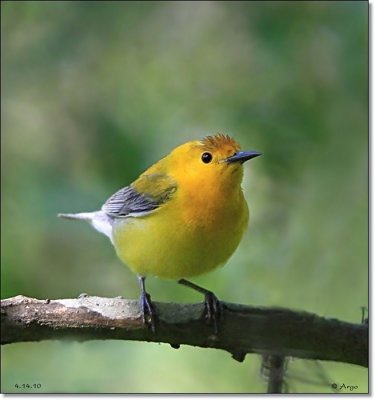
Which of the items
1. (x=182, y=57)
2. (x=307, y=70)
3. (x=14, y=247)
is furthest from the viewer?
(x=182, y=57)

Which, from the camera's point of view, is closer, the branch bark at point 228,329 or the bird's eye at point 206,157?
the branch bark at point 228,329

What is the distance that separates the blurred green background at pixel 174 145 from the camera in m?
2.60

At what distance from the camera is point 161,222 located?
226 centimetres

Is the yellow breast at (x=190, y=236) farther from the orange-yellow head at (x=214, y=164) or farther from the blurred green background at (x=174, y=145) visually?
the blurred green background at (x=174, y=145)

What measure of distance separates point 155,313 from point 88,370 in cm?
62

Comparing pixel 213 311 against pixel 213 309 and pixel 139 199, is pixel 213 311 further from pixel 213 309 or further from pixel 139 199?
pixel 139 199

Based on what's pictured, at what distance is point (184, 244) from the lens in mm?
2186

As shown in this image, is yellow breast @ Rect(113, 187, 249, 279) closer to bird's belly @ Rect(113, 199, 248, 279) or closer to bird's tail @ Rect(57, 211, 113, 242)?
bird's belly @ Rect(113, 199, 248, 279)

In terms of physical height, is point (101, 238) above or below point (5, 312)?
above

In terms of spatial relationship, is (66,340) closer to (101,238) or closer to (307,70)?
(101,238)

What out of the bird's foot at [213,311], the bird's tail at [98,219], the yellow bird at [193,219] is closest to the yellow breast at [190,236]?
the yellow bird at [193,219]

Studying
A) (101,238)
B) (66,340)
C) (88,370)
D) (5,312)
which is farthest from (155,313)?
(101,238)

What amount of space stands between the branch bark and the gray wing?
14.2 inches

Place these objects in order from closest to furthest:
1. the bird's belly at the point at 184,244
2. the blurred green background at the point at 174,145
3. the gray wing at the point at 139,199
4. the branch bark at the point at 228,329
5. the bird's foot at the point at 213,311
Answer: the branch bark at the point at 228,329 < the bird's foot at the point at 213,311 < the bird's belly at the point at 184,244 < the gray wing at the point at 139,199 < the blurred green background at the point at 174,145
